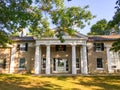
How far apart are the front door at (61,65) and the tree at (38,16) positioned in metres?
14.2

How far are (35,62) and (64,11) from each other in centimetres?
1383

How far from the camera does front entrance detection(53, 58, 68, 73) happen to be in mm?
35500

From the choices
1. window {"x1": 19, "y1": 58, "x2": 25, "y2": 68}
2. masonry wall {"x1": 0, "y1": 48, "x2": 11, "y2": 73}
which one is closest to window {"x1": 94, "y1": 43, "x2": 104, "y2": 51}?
window {"x1": 19, "y1": 58, "x2": 25, "y2": 68}

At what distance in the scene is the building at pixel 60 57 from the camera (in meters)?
35.0

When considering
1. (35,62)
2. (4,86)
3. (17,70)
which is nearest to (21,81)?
(4,86)

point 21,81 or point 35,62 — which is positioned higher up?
point 35,62

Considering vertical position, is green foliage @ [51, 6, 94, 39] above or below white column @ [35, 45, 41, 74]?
above

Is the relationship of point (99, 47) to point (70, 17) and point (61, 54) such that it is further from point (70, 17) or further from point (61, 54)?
point (70, 17)

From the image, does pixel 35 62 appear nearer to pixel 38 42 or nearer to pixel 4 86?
pixel 38 42

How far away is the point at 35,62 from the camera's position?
32.7m

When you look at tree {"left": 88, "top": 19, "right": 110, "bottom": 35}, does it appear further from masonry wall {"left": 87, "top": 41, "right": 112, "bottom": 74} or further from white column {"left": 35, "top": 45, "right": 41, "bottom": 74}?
white column {"left": 35, "top": 45, "right": 41, "bottom": 74}

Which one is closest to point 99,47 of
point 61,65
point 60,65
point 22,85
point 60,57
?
point 60,57

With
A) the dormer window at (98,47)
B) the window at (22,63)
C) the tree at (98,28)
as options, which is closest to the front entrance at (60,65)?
the window at (22,63)

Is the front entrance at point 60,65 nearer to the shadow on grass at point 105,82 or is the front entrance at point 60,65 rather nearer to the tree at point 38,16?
the shadow on grass at point 105,82
